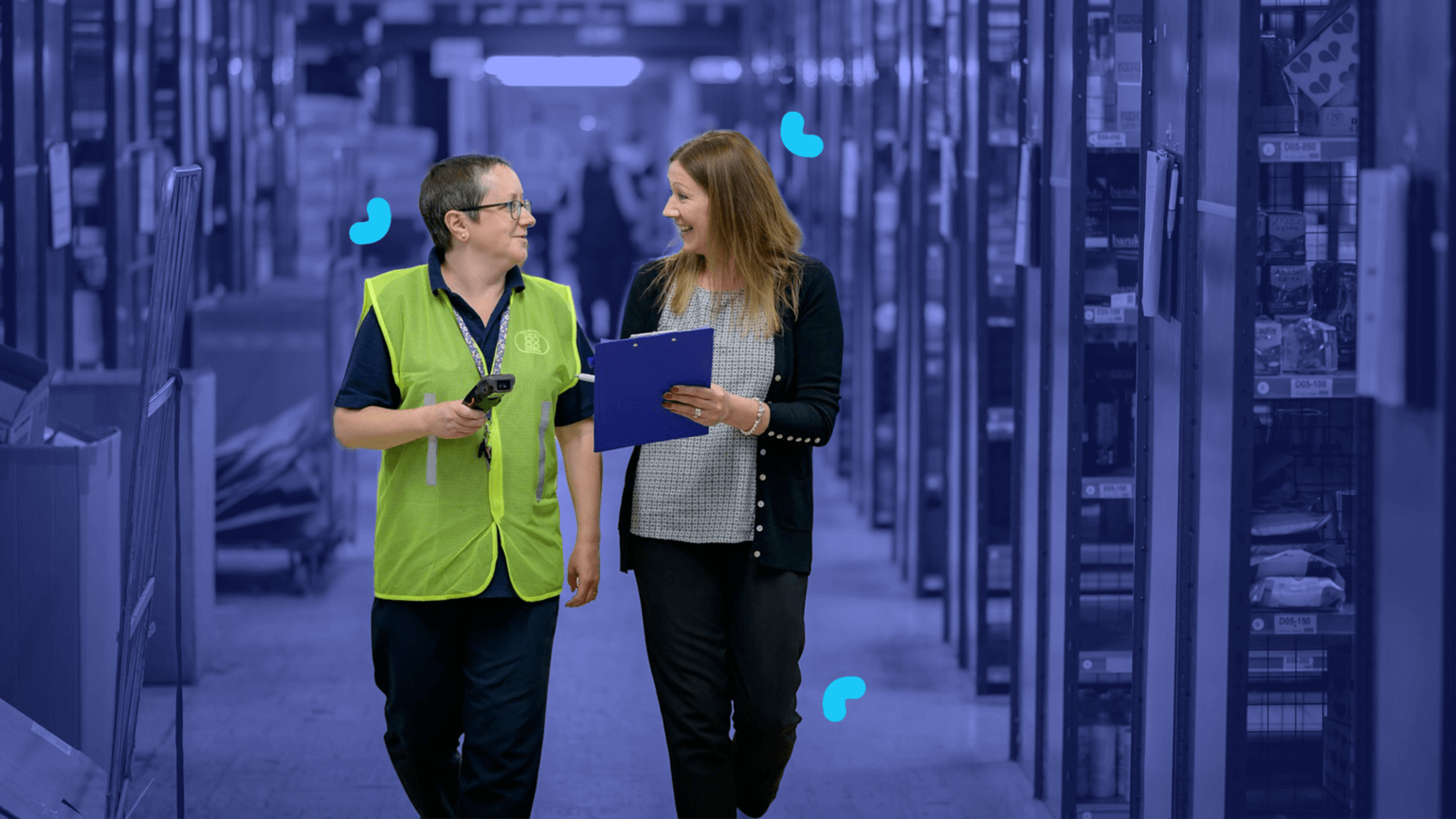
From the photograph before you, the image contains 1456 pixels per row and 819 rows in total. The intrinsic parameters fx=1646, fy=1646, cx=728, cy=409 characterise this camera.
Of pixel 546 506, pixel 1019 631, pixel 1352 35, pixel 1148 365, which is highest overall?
pixel 1352 35

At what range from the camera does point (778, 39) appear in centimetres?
1156

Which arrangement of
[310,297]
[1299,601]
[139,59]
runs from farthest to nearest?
1. [310,297]
2. [139,59]
3. [1299,601]

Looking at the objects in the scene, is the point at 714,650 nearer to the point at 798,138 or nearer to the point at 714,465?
the point at 714,465

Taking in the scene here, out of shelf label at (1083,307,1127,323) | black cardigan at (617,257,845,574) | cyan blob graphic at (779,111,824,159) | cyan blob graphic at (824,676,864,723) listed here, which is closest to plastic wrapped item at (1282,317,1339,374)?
shelf label at (1083,307,1127,323)

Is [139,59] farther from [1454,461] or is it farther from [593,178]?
[593,178]

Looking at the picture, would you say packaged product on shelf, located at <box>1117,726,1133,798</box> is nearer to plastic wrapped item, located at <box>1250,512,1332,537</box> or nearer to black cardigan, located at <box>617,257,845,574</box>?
plastic wrapped item, located at <box>1250,512,1332,537</box>

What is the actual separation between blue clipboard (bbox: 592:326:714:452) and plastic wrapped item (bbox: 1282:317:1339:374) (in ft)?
3.76

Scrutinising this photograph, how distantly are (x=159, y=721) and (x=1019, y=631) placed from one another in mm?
2370

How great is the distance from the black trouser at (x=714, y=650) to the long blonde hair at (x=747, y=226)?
1.40 feet

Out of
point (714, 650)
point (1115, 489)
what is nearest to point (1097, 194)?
point (1115, 489)

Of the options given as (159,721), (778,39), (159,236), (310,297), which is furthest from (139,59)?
(778,39)

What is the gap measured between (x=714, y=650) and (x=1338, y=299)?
1395 mm

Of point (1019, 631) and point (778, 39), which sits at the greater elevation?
point (778, 39)

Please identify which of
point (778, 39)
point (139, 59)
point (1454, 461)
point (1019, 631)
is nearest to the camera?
point (1454, 461)
